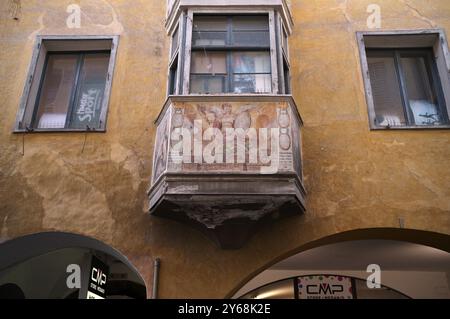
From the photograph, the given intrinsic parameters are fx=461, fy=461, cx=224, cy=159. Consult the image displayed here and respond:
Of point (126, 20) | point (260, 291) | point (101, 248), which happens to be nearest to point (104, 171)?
point (101, 248)

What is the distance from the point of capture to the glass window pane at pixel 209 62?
7.11 meters

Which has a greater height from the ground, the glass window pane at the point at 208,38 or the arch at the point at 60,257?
the glass window pane at the point at 208,38

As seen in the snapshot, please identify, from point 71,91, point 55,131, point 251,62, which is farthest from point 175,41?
point 55,131

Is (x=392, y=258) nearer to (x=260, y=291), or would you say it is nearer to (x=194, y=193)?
(x=260, y=291)

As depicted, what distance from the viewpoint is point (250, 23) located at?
7551mm

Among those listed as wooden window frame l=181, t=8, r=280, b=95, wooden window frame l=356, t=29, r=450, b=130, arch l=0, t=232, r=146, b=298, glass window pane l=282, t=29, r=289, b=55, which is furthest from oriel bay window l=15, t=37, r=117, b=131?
wooden window frame l=356, t=29, r=450, b=130

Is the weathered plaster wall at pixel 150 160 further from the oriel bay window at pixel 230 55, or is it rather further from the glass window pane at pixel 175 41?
the oriel bay window at pixel 230 55

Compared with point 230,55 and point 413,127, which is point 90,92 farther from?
point 413,127

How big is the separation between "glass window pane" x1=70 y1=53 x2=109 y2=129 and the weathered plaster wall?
420 millimetres

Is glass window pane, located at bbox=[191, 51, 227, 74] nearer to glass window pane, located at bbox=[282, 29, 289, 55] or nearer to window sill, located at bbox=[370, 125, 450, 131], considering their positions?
glass window pane, located at bbox=[282, 29, 289, 55]

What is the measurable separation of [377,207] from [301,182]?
116cm

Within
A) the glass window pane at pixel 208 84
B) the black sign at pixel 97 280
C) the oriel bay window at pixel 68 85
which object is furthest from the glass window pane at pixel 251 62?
the black sign at pixel 97 280

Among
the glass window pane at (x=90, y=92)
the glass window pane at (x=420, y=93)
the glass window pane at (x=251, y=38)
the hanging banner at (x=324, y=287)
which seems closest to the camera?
the glass window pane at (x=251, y=38)

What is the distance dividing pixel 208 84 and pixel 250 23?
140cm
